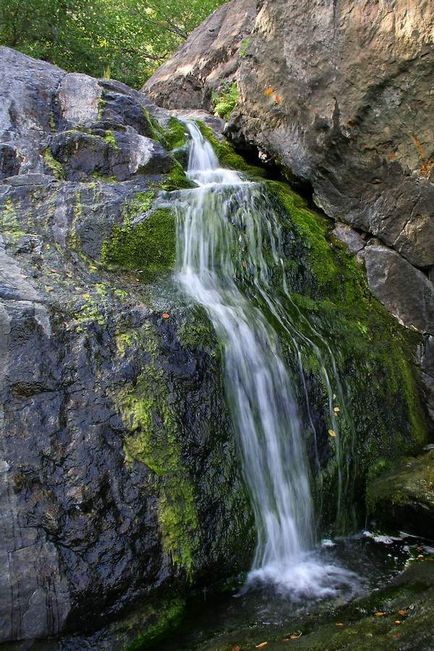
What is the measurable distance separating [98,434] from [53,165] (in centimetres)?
384

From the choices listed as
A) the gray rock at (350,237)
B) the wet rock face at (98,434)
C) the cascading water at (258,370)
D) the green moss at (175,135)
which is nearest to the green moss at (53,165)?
the wet rock face at (98,434)

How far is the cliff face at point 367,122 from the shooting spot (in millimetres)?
5613

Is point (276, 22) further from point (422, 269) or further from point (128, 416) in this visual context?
point (128, 416)

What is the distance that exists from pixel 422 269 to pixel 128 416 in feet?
13.2

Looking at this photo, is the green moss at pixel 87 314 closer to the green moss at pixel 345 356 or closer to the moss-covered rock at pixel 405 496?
the green moss at pixel 345 356

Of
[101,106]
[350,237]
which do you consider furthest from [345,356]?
[101,106]

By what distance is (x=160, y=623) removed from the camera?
336cm

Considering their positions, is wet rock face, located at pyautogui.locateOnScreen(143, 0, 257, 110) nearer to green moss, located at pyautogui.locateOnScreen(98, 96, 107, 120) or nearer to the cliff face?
the cliff face

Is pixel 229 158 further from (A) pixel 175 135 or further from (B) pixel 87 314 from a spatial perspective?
(B) pixel 87 314

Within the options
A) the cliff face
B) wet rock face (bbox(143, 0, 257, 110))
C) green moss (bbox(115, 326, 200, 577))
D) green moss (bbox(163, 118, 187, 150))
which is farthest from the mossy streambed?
wet rock face (bbox(143, 0, 257, 110))

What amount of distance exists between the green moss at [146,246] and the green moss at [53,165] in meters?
1.31

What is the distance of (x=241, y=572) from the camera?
385 centimetres

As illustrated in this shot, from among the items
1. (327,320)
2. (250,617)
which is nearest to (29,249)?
(327,320)

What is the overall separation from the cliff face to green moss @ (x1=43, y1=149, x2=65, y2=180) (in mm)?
2868
